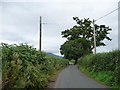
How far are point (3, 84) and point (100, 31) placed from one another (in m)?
70.9

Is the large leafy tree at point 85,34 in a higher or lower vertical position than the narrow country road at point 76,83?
higher

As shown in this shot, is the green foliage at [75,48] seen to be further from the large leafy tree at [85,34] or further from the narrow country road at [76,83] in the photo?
the narrow country road at [76,83]

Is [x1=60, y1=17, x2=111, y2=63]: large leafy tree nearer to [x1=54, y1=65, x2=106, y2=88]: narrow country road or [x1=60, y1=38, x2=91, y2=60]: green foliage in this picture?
[x1=60, y1=38, x2=91, y2=60]: green foliage

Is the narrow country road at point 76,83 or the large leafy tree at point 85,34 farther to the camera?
the large leafy tree at point 85,34

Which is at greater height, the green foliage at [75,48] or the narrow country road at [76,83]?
the green foliage at [75,48]

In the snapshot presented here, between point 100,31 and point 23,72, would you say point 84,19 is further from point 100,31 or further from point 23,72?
point 23,72

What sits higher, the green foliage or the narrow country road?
the green foliage

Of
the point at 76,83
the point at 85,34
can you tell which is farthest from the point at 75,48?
the point at 76,83

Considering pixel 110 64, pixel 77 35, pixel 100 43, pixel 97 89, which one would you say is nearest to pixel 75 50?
pixel 77 35

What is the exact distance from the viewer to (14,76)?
1252 centimetres

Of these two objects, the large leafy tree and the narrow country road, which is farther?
the large leafy tree

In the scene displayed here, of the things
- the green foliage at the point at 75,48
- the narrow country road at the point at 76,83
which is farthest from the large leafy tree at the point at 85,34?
the narrow country road at the point at 76,83

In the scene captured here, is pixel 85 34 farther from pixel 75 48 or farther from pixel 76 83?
pixel 76 83

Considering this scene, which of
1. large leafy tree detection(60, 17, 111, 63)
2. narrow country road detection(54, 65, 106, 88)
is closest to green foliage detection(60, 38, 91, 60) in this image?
large leafy tree detection(60, 17, 111, 63)
